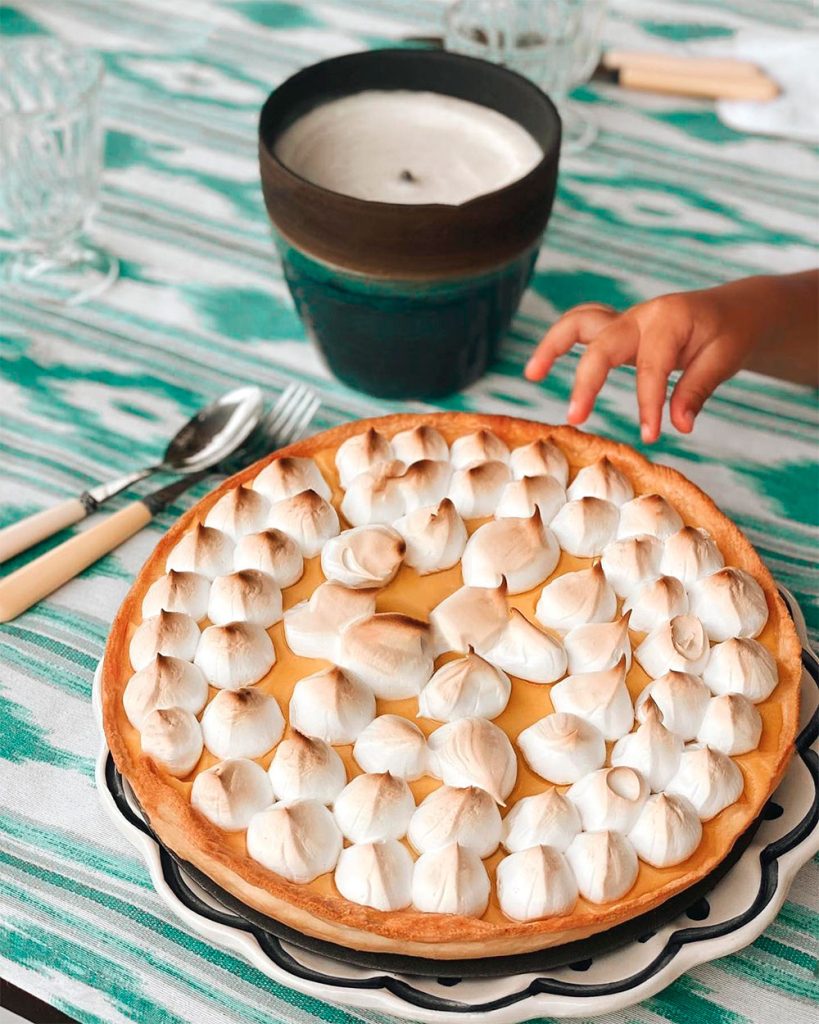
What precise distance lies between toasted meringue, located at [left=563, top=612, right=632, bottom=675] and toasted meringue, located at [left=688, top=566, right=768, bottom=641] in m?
0.07

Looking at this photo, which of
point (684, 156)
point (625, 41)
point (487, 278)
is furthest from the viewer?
point (625, 41)

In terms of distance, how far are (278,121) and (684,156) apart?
65cm

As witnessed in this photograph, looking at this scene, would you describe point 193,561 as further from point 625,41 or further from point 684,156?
point 625,41

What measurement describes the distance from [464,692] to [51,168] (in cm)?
81

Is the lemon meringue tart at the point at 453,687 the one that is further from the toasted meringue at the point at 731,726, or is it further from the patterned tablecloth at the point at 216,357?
the patterned tablecloth at the point at 216,357

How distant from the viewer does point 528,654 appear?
759 mm

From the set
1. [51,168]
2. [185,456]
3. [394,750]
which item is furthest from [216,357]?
[394,750]

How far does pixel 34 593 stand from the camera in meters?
0.93

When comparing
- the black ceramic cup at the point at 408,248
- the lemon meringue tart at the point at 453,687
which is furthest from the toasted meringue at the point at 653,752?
the black ceramic cup at the point at 408,248

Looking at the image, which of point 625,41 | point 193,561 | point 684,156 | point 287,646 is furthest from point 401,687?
point 625,41

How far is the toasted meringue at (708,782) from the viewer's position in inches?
27.0

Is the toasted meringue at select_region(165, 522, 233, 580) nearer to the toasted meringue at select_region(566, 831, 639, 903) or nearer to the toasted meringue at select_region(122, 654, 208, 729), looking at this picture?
the toasted meringue at select_region(122, 654, 208, 729)

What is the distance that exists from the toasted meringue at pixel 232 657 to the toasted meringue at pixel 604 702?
0.70ft

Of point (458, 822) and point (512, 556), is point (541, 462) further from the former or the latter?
point (458, 822)
